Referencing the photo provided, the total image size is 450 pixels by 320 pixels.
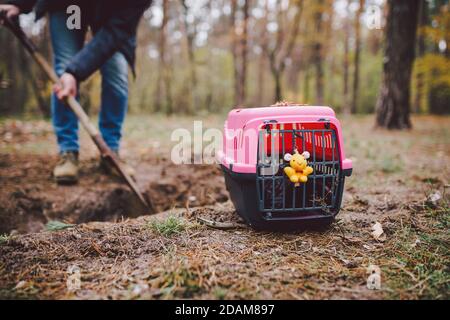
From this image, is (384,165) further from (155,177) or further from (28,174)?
(28,174)

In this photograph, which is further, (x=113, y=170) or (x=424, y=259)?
(x=113, y=170)

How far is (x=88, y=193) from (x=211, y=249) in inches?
55.5

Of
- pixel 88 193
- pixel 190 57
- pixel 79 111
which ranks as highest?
pixel 190 57

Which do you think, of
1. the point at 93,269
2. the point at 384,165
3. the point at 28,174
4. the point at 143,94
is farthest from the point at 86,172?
the point at 143,94

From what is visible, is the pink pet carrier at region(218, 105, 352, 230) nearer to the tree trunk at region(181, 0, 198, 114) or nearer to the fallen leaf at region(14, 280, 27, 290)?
the fallen leaf at region(14, 280, 27, 290)

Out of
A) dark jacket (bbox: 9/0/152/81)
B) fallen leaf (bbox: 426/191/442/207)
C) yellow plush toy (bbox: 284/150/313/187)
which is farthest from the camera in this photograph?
dark jacket (bbox: 9/0/152/81)

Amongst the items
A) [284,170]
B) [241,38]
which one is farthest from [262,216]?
[241,38]

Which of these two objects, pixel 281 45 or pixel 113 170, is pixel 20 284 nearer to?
pixel 113 170

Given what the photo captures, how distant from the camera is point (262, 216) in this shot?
4.80 ft

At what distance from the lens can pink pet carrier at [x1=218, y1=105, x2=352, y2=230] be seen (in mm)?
1399

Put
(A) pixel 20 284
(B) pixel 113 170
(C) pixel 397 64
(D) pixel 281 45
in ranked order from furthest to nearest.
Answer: (D) pixel 281 45
(C) pixel 397 64
(B) pixel 113 170
(A) pixel 20 284

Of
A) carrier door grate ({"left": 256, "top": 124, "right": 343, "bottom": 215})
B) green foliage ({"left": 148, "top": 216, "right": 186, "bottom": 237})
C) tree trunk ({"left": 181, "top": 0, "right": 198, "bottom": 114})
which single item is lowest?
green foliage ({"left": 148, "top": 216, "right": 186, "bottom": 237})

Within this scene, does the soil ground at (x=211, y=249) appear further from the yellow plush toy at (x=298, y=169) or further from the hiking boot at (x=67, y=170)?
the yellow plush toy at (x=298, y=169)

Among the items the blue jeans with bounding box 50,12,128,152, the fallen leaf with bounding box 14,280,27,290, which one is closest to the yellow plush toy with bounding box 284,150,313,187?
the fallen leaf with bounding box 14,280,27,290
